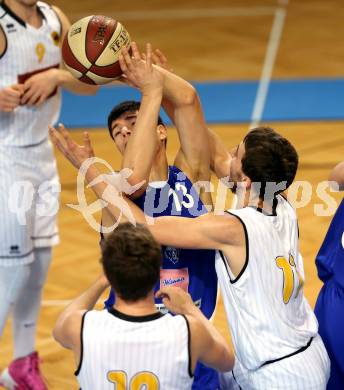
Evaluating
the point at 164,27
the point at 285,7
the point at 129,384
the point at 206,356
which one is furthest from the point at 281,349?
the point at 285,7

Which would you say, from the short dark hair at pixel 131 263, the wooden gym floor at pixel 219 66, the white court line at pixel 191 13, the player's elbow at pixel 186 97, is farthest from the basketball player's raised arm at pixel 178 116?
the white court line at pixel 191 13

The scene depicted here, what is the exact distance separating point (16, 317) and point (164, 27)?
835cm

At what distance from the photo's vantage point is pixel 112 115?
13.8 ft

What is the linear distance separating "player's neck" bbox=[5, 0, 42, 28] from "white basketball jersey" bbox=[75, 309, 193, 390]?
248cm

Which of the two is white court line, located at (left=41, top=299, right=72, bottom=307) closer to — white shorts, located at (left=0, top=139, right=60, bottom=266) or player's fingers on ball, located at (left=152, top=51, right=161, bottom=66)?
white shorts, located at (left=0, top=139, right=60, bottom=266)

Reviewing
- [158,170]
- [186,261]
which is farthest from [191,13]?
[186,261]

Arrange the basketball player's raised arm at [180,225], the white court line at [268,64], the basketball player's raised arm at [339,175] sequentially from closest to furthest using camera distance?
1. the basketball player's raised arm at [180,225]
2. the basketball player's raised arm at [339,175]
3. the white court line at [268,64]

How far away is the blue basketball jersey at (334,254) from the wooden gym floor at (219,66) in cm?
173

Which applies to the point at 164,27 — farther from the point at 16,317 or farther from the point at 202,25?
the point at 16,317

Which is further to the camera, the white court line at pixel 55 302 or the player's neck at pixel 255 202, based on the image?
the white court line at pixel 55 302

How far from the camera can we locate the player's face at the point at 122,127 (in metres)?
4.16

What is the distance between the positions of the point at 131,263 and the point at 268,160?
0.87 m

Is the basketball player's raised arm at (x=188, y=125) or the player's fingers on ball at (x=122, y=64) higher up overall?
the player's fingers on ball at (x=122, y=64)

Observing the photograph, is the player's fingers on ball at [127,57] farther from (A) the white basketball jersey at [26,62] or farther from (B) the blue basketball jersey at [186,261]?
(A) the white basketball jersey at [26,62]
